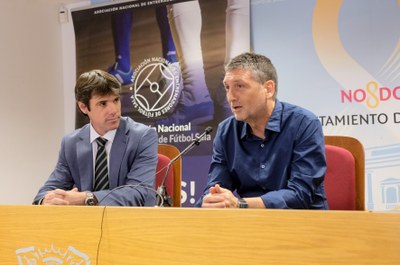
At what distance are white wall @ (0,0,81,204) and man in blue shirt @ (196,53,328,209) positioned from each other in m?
2.63

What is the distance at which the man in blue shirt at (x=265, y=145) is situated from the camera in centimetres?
196

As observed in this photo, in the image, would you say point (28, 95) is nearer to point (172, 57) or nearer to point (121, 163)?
point (172, 57)

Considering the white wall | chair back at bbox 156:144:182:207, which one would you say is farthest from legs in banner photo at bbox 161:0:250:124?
chair back at bbox 156:144:182:207

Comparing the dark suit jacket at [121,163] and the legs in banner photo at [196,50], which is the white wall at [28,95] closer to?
the legs in banner photo at [196,50]

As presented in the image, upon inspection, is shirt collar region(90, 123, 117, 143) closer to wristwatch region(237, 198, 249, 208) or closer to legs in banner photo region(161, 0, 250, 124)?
wristwatch region(237, 198, 249, 208)

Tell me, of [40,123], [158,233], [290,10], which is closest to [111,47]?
[40,123]

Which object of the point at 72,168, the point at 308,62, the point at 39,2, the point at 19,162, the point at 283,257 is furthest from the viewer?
the point at 39,2

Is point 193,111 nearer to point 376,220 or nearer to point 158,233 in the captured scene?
point 158,233

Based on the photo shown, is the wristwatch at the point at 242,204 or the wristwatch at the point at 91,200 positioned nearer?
the wristwatch at the point at 242,204

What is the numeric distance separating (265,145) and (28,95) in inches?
118

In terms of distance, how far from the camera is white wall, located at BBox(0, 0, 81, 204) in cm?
422

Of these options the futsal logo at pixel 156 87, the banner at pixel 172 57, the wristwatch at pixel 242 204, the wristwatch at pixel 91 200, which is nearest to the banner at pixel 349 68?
the banner at pixel 172 57

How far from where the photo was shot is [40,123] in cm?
452

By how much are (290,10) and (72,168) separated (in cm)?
214
